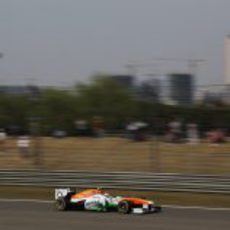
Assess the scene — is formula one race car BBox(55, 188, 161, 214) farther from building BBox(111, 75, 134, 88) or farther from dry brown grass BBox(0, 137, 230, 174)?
building BBox(111, 75, 134, 88)

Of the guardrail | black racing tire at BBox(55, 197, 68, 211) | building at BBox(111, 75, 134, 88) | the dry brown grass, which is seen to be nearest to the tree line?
building at BBox(111, 75, 134, 88)

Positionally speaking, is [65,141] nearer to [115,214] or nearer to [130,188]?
[130,188]

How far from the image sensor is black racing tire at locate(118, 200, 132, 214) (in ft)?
33.6

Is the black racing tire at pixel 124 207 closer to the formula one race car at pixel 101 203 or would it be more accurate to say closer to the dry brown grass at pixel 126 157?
the formula one race car at pixel 101 203

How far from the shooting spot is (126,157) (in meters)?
20.0

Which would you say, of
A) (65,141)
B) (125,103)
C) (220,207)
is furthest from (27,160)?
(125,103)

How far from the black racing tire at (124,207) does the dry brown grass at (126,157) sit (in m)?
7.10

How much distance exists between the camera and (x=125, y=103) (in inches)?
1258

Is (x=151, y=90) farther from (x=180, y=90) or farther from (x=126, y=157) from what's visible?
(x=126, y=157)

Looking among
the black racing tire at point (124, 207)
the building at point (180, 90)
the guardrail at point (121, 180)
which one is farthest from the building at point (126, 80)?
the black racing tire at point (124, 207)

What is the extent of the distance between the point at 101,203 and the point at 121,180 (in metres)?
4.77

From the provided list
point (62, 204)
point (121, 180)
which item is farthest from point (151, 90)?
point (62, 204)

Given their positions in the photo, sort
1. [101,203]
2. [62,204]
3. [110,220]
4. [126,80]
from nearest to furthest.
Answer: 1. [110,220]
2. [101,203]
3. [62,204]
4. [126,80]

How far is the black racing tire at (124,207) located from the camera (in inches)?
404
